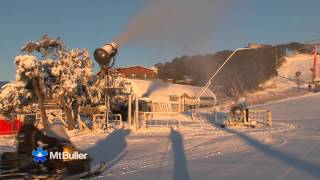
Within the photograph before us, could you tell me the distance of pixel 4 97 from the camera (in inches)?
1271

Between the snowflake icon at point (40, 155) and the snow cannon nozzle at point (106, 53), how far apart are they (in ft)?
63.0

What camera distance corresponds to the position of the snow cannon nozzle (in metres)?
29.8

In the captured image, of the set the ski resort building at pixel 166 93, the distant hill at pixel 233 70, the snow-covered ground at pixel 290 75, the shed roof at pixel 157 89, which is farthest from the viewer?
the snow-covered ground at pixel 290 75

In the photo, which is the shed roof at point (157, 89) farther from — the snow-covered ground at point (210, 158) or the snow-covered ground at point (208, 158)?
the snow-covered ground at point (210, 158)

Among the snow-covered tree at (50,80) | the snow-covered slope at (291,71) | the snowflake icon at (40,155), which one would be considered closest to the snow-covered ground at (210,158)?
the snowflake icon at (40,155)

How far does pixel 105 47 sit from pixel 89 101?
24.7ft

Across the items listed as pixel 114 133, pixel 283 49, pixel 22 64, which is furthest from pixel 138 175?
pixel 283 49

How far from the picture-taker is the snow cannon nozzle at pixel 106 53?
29750mm

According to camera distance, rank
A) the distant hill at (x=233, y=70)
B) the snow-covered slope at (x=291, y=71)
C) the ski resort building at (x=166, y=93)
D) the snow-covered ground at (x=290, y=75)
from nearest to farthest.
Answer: the ski resort building at (x=166, y=93) → the distant hill at (x=233, y=70) → the snow-covered ground at (x=290, y=75) → the snow-covered slope at (x=291, y=71)

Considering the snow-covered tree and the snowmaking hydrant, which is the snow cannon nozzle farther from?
the snowmaking hydrant

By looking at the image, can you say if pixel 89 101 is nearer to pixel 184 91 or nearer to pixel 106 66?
pixel 106 66

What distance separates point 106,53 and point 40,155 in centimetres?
1931

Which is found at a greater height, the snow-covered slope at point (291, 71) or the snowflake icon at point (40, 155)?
the snow-covered slope at point (291, 71)

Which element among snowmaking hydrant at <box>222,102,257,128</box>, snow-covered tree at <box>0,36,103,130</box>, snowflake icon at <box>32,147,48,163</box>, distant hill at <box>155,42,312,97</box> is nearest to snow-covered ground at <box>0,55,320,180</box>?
snowflake icon at <box>32,147,48,163</box>
